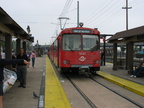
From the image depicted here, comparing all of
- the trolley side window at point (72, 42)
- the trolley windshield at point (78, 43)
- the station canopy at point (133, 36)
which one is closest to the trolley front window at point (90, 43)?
the trolley windshield at point (78, 43)

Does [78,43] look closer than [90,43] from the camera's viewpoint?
Yes

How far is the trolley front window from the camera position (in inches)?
450

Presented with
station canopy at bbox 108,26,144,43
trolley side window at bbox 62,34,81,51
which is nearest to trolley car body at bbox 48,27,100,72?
trolley side window at bbox 62,34,81,51

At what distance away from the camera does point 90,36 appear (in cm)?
1158

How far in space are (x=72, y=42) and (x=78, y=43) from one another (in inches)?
14.2

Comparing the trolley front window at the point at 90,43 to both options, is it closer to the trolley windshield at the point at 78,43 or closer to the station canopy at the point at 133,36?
the trolley windshield at the point at 78,43

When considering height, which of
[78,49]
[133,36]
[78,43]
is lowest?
[78,49]

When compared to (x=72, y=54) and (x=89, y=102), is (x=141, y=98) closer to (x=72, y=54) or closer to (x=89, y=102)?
(x=89, y=102)

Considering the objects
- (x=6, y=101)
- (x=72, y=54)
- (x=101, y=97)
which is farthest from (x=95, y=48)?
(x=6, y=101)

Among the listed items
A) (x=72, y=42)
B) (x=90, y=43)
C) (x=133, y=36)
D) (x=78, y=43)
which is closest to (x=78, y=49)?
(x=78, y=43)

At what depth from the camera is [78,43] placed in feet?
37.3

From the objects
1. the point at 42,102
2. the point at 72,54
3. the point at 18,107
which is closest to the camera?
the point at 18,107

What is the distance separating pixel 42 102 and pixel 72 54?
17.6 ft

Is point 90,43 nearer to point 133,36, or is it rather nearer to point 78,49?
point 78,49
